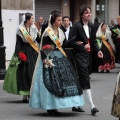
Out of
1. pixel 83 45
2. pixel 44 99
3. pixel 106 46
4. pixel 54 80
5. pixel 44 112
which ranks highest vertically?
pixel 83 45

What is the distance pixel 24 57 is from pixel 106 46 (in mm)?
7802

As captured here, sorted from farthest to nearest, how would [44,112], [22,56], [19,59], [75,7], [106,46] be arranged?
[75,7] < [106,46] < [19,59] < [22,56] < [44,112]

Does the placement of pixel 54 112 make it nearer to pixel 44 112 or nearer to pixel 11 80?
pixel 44 112

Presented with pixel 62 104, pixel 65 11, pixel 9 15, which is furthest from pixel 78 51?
pixel 65 11

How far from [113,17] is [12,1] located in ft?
42.5

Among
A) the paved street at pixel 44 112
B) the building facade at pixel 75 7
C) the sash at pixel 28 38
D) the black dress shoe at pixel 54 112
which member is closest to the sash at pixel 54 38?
the black dress shoe at pixel 54 112

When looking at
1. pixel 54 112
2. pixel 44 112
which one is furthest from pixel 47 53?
pixel 44 112

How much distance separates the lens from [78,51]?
370 inches

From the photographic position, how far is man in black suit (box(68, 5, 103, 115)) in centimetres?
934

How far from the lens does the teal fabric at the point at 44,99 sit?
364 inches

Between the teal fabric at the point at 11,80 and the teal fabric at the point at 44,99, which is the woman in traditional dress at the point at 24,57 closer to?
the teal fabric at the point at 11,80

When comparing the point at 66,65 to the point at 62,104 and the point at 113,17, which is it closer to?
the point at 62,104

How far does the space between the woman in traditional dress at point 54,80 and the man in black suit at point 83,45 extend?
0.13m

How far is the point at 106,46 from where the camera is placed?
1841cm
